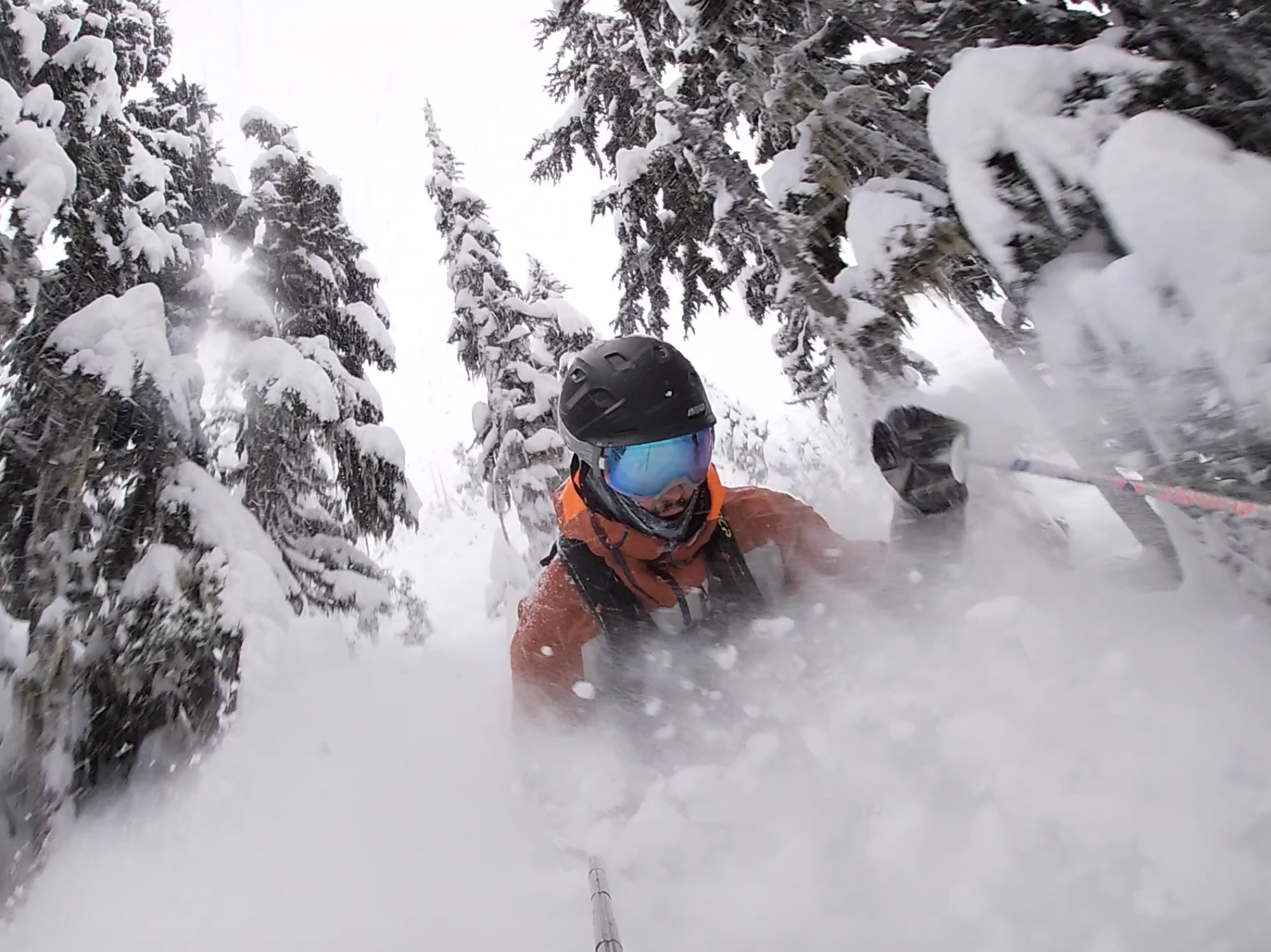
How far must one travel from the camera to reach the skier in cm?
342

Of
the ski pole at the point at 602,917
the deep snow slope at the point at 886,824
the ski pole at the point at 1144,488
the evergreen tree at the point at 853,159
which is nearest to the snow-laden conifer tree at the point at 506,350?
the evergreen tree at the point at 853,159

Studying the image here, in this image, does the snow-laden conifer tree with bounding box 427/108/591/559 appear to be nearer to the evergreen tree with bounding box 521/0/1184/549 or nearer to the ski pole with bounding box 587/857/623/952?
the evergreen tree with bounding box 521/0/1184/549

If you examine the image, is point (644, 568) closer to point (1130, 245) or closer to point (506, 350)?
point (1130, 245)

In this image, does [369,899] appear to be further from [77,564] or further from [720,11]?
[720,11]

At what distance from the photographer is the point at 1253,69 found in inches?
90.7

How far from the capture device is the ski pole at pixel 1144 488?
214cm

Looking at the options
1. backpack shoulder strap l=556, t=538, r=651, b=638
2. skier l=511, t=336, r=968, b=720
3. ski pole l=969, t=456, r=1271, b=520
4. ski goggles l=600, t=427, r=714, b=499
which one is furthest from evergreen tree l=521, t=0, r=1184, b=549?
backpack shoulder strap l=556, t=538, r=651, b=638

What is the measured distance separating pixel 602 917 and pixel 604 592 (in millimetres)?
1529

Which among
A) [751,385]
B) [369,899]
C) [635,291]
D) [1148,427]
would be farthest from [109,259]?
[751,385]

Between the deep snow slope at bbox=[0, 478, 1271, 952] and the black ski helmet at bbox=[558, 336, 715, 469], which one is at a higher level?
the black ski helmet at bbox=[558, 336, 715, 469]

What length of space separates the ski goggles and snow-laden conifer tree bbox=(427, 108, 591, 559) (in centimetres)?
961

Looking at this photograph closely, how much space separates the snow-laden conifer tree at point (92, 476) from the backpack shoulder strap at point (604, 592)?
3.68 metres

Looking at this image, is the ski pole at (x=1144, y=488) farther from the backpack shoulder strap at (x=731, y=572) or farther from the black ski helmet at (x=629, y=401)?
the black ski helmet at (x=629, y=401)

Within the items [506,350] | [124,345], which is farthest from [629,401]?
[506,350]
